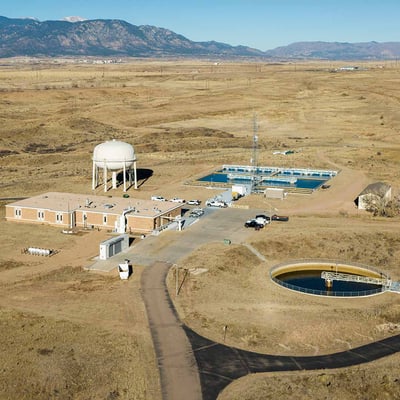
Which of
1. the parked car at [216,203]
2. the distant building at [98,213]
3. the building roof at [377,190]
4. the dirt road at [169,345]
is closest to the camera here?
the dirt road at [169,345]

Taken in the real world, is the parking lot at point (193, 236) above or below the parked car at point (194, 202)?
below

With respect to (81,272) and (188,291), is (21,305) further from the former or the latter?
(188,291)

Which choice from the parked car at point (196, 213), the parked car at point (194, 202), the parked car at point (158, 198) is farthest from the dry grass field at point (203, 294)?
the parked car at point (196, 213)

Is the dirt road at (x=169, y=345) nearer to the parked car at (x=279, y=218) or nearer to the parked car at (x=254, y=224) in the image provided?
the parked car at (x=254, y=224)

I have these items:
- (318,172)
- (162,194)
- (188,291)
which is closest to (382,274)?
(188,291)


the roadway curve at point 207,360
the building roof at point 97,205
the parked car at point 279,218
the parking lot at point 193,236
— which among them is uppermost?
the building roof at point 97,205

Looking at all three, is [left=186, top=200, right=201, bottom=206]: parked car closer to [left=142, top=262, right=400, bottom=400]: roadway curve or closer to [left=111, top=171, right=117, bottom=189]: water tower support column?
[left=111, top=171, right=117, bottom=189]: water tower support column

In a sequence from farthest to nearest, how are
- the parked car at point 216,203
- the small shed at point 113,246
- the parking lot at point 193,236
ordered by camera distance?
1. the parked car at point 216,203
2. the parking lot at point 193,236
3. the small shed at point 113,246

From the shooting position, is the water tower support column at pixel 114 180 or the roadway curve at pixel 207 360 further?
the water tower support column at pixel 114 180
